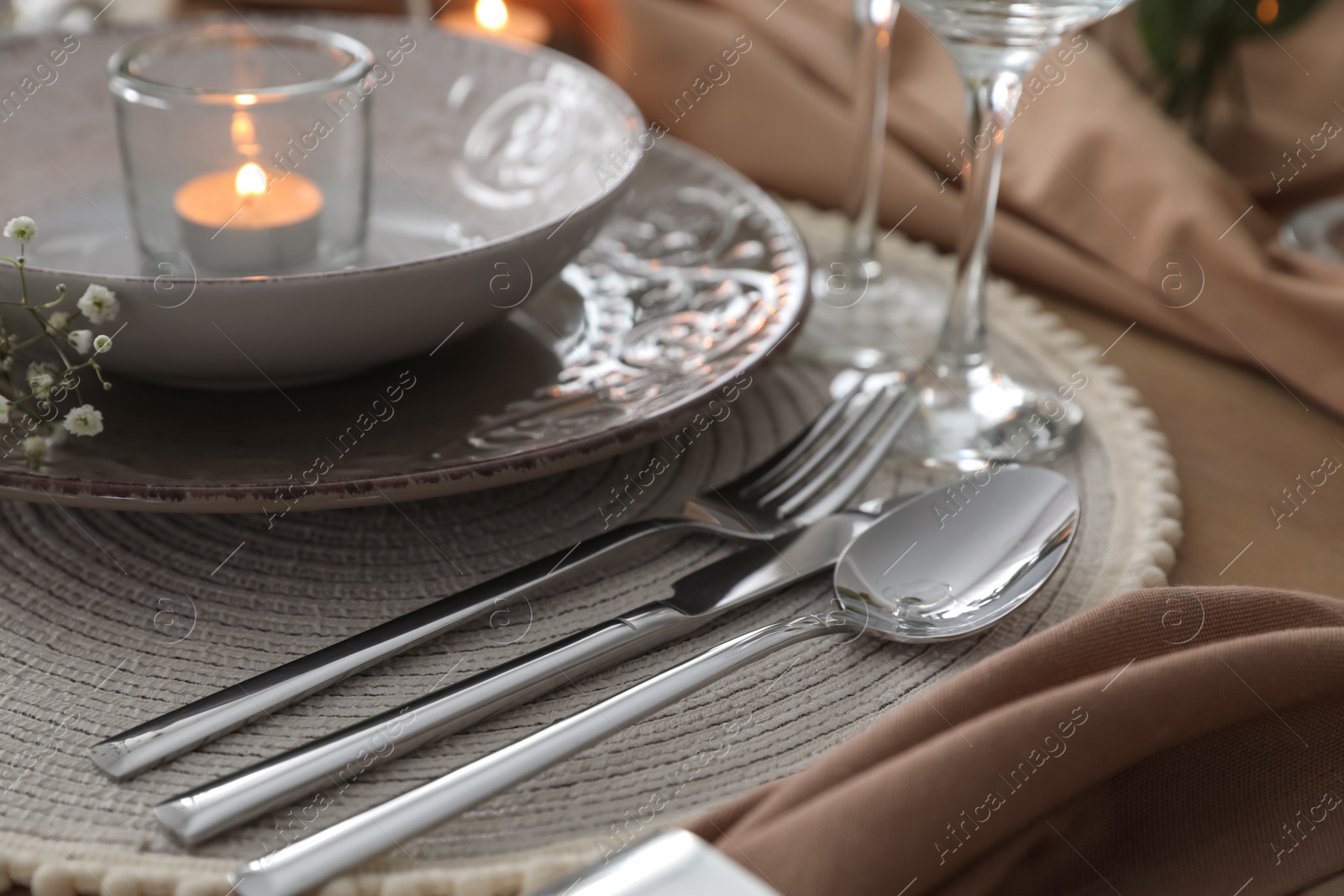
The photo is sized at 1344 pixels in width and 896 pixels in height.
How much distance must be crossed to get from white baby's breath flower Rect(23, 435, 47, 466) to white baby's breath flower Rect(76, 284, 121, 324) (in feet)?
0.16

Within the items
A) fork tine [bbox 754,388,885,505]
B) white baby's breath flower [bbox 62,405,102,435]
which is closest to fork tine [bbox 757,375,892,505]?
fork tine [bbox 754,388,885,505]

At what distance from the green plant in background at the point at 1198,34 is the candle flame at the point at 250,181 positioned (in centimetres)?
60

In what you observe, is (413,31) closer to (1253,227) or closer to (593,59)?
(593,59)

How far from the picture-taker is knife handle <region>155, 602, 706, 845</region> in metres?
0.35

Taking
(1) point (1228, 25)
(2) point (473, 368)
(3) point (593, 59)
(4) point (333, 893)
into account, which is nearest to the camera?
(4) point (333, 893)

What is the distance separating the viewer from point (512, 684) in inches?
15.7

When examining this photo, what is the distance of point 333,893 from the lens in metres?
0.34

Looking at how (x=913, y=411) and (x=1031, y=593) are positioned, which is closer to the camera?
(x=1031, y=593)

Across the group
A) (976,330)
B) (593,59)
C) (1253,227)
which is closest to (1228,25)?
(1253,227)

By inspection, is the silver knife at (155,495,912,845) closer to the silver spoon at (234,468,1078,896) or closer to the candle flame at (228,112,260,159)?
the silver spoon at (234,468,1078,896)

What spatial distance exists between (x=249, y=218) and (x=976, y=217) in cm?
37

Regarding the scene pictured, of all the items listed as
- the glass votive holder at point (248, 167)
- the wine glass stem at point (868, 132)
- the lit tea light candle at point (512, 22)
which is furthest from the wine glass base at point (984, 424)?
the lit tea light candle at point (512, 22)

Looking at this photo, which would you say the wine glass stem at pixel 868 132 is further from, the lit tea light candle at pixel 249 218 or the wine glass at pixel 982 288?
the lit tea light candle at pixel 249 218

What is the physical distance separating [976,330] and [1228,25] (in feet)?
1.26
